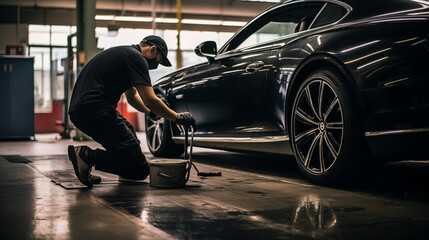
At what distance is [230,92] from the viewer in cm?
499

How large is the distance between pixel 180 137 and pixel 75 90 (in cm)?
186

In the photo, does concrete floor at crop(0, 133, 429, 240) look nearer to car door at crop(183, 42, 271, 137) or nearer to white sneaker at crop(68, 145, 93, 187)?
white sneaker at crop(68, 145, 93, 187)

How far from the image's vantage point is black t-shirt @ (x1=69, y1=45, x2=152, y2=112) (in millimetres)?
4246

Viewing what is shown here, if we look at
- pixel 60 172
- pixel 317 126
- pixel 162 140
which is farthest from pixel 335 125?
pixel 162 140

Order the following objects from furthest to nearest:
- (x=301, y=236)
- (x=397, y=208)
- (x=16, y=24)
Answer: (x=16, y=24), (x=397, y=208), (x=301, y=236)

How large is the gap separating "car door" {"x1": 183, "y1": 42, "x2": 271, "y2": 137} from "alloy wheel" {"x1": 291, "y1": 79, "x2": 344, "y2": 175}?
50 cm

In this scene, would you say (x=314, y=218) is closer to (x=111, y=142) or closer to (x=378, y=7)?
(x=378, y=7)

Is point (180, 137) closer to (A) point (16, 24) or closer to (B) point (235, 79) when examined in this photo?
(B) point (235, 79)

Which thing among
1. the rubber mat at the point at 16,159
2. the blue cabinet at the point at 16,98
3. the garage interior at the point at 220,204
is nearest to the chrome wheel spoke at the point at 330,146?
the garage interior at the point at 220,204

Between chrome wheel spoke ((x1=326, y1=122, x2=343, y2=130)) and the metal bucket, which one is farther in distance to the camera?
the metal bucket

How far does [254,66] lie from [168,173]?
1.21 m

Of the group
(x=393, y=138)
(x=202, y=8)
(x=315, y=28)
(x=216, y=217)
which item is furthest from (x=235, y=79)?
(x=202, y=8)

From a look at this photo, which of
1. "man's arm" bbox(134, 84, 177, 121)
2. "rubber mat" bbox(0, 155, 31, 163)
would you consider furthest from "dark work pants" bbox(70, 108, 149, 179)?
"rubber mat" bbox(0, 155, 31, 163)

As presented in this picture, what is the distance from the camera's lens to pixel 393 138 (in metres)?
3.42
